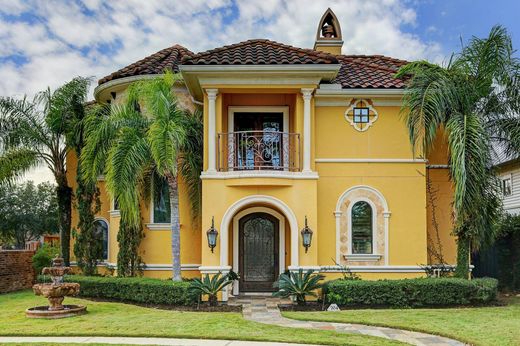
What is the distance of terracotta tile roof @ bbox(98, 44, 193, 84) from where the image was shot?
58.2 ft

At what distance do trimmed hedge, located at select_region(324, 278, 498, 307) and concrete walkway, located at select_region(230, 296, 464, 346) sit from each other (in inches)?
74.2

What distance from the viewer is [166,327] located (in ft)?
36.9

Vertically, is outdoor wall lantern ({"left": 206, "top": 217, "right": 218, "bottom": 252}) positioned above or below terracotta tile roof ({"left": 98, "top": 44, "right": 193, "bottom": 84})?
below

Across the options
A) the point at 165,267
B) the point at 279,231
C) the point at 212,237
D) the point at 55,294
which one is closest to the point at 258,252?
the point at 279,231

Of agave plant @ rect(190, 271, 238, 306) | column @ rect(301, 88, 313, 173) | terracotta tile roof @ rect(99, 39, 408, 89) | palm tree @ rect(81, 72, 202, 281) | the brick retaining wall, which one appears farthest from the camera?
the brick retaining wall

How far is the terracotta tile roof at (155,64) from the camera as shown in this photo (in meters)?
17.8

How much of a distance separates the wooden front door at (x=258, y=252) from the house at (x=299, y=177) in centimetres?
3

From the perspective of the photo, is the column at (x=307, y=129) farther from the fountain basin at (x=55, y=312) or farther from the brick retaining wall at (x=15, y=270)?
the brick retaining wall at (x=15, y=270)

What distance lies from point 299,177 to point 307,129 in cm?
141

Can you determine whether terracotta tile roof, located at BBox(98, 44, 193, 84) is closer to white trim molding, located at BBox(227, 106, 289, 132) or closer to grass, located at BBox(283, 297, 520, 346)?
white trim molding, located at BBox(227, 106, 289, 132)

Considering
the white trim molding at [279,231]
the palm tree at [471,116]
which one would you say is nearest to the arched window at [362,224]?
the white trim molding at [279,231]

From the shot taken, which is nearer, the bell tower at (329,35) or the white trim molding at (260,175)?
the white trim molding at (260,175)

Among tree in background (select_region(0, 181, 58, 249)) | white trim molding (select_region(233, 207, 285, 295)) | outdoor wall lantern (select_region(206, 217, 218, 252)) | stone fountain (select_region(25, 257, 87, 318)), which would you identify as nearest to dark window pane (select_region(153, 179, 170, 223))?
white trim molding (select_region(233, 207, 285, 295))

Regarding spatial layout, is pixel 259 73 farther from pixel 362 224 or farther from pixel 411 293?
pixel 411 293
